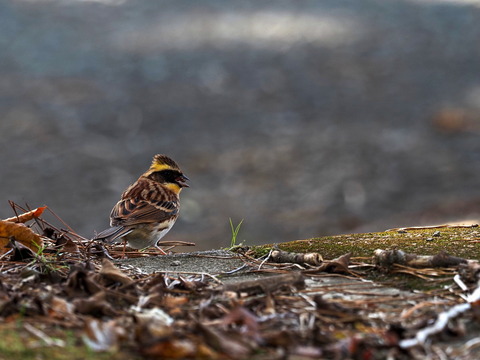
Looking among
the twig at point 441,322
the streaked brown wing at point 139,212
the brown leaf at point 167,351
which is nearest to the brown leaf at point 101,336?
the brown leaf at point 167,351

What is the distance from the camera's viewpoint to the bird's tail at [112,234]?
4.01 m

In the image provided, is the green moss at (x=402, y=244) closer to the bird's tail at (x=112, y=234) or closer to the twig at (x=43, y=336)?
the bird's tail at (x=112, y=234)

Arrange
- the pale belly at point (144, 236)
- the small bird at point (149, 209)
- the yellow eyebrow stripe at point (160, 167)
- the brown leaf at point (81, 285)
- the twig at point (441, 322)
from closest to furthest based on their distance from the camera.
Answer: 1. the twig at point (441, 322)
2. the brown leaf at point (81, 285)
3. the small bird at point (149, 209)
4. the pale belly at point (144, 236)
5. the yellow eyebrow stripe at point (160, 167)

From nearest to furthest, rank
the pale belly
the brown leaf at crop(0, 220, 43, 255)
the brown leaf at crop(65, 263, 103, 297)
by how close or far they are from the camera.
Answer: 1. the brown leaf at crop(65, 263, 103, 297)
2. the brown leaf at crop(0, 220, 43, 255)
3. the pale belly

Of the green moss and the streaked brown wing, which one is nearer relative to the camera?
the green moss

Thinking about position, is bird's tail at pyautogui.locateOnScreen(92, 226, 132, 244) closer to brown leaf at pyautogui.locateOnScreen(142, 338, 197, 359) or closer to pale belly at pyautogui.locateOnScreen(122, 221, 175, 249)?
pale belly at pyautogui.locateOnScreen(122, 221, 175, 249)

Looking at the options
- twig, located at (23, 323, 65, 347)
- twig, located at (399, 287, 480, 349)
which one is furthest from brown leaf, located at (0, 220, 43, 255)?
twig, located at (399, 287, 480, 349)

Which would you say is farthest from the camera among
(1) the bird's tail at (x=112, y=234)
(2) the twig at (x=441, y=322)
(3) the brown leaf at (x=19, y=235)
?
(1) the bird's tail at (x=112, y=234)

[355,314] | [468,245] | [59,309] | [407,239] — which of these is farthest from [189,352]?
[407,239]

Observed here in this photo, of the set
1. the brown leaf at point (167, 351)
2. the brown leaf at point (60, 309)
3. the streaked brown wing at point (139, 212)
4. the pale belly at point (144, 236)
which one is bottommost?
the brown leaf at point (167, 351)

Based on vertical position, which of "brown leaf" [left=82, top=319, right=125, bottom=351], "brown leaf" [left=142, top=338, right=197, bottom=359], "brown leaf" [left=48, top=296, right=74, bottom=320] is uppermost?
"brown leaf" [left=48, top=296, right=74, bottom=320]

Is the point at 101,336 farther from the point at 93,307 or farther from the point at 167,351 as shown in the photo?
the point at 93,307

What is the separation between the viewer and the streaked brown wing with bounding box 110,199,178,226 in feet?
14.7

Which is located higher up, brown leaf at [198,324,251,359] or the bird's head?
the bird's head
